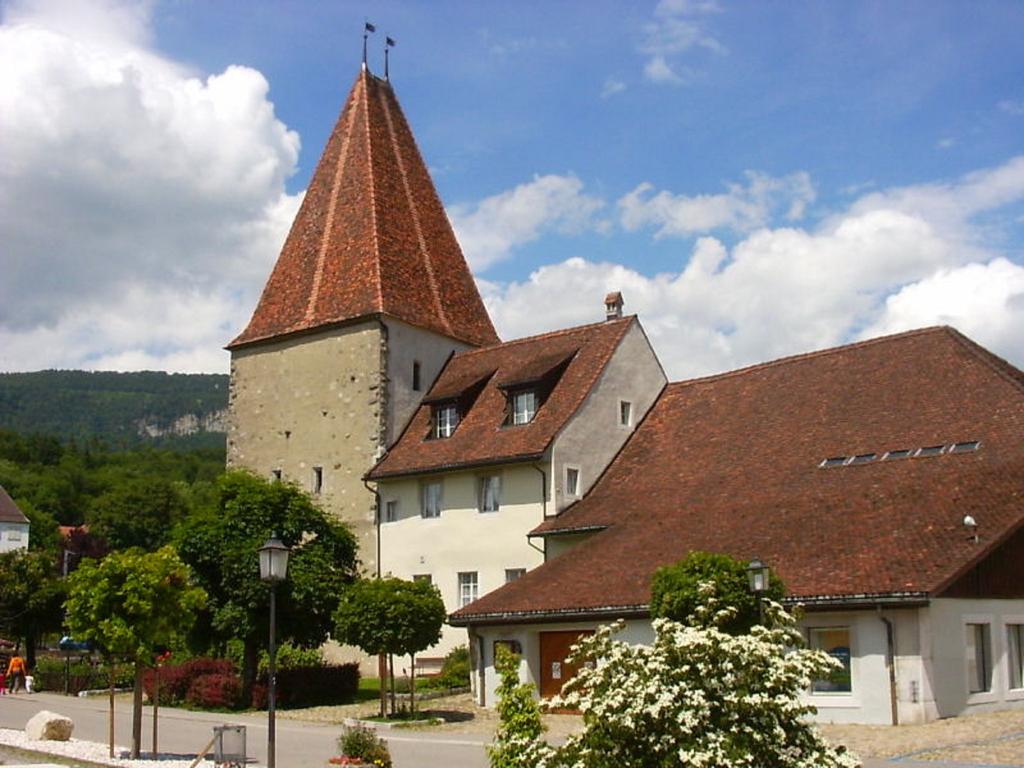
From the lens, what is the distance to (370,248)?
130 ft

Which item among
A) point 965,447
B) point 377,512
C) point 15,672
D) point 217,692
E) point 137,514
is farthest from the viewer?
point 137,514

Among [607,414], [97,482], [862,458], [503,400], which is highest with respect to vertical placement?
[97,482]

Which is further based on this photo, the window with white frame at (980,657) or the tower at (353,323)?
the tower at (353,323)

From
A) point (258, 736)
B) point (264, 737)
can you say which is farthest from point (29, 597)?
point (264, 737)

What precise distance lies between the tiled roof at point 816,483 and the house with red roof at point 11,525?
283 feet

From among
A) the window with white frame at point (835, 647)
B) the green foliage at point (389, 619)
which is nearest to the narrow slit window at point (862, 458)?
the window with white frame at point (835, 647)

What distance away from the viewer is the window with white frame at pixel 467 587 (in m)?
33.8

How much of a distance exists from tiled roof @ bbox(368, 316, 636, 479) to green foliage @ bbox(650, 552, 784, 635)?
1113 centimetres

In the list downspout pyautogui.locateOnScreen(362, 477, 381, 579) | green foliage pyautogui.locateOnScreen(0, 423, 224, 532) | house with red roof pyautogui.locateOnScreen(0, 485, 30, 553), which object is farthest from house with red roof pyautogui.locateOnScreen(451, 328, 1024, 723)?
house with red roof pyautogui.locateOnScreen(0, 485, 30, 553)

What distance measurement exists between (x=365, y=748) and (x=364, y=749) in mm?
21

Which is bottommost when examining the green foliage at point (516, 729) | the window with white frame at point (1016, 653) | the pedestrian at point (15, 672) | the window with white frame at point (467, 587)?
the pedestrian at point (15, 672)

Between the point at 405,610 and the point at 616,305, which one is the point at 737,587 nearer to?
the point at 405,610

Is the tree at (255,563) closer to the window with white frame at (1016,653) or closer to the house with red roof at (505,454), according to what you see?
the house with red roof at (505,454)

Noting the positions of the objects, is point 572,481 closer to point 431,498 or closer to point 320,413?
point 431,498
